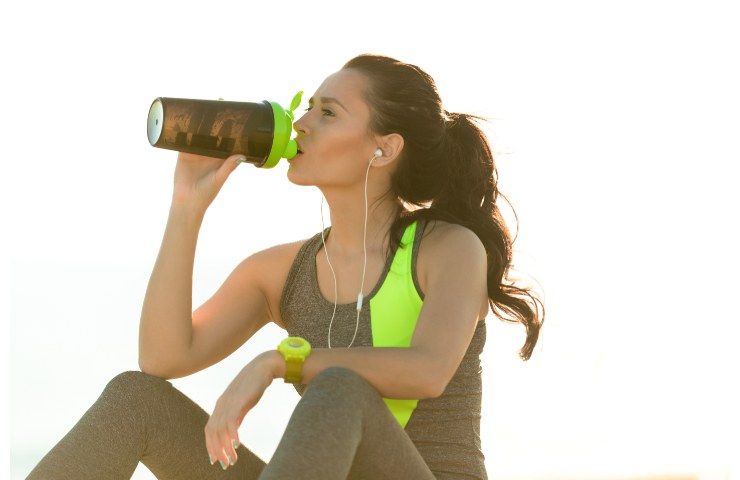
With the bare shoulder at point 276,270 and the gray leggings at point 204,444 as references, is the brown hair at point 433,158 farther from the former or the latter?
the gray leggings at point 204,444

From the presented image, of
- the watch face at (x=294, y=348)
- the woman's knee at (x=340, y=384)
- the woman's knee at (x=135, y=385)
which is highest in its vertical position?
the watch face at (x=294, y=348)

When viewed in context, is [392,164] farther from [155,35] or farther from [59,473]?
[155,35]

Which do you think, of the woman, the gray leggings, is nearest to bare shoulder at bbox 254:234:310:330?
the woman

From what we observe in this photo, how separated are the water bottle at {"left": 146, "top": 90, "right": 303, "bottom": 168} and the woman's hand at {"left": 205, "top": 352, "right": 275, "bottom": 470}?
0.46 meters

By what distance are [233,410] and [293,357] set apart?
0.13 m

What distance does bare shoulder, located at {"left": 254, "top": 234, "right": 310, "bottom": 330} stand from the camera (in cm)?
225

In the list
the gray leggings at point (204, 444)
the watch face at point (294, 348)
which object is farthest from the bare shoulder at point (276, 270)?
the watch face at point (294, 348)

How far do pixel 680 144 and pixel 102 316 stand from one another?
2661 mm

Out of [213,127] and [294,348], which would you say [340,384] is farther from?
[213,127]

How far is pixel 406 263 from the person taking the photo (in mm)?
2064

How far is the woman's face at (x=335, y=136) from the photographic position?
2.09m

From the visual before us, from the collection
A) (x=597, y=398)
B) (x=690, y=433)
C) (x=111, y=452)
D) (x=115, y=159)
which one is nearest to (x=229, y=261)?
(x=115, y=159)

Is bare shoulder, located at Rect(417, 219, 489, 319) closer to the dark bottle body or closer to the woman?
the woman

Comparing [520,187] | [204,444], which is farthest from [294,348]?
[520,187]
